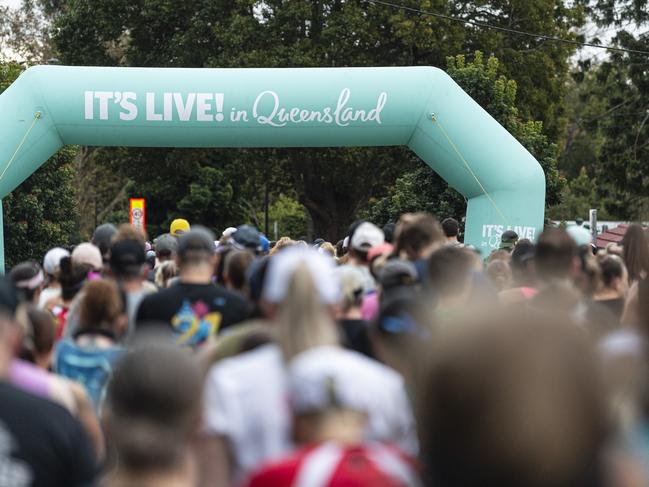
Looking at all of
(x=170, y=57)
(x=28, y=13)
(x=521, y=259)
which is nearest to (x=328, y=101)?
(x=521, y=259)

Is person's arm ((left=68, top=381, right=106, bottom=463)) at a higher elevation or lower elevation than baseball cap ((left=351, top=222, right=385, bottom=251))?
lower

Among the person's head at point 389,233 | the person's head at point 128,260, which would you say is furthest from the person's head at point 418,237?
the person's head at point 389,233

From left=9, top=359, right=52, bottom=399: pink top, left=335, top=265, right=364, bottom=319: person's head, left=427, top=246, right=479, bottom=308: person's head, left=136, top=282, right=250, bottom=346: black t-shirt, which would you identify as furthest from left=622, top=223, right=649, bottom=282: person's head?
left=9, top=359, right=52, bottom=399: pink top

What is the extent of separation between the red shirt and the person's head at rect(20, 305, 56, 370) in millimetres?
2529

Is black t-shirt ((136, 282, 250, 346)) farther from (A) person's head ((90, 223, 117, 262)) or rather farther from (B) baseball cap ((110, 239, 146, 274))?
(A) person's head ((90, 223, 117, 262))

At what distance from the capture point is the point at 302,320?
3152 millimetres

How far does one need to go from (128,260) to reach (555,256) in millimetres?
2253

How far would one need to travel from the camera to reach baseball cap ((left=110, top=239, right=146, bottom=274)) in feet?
19.3

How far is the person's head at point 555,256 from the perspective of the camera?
16.1 ft

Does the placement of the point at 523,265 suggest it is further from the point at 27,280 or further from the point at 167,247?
the point at 27,280

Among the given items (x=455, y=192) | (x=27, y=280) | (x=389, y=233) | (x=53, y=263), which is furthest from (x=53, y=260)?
(x=455, y=192)

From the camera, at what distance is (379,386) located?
295 cm

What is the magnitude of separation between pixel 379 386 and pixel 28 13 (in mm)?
37798

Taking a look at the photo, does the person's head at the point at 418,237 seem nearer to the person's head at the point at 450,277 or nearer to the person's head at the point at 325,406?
the person's head at the point at 450,277
